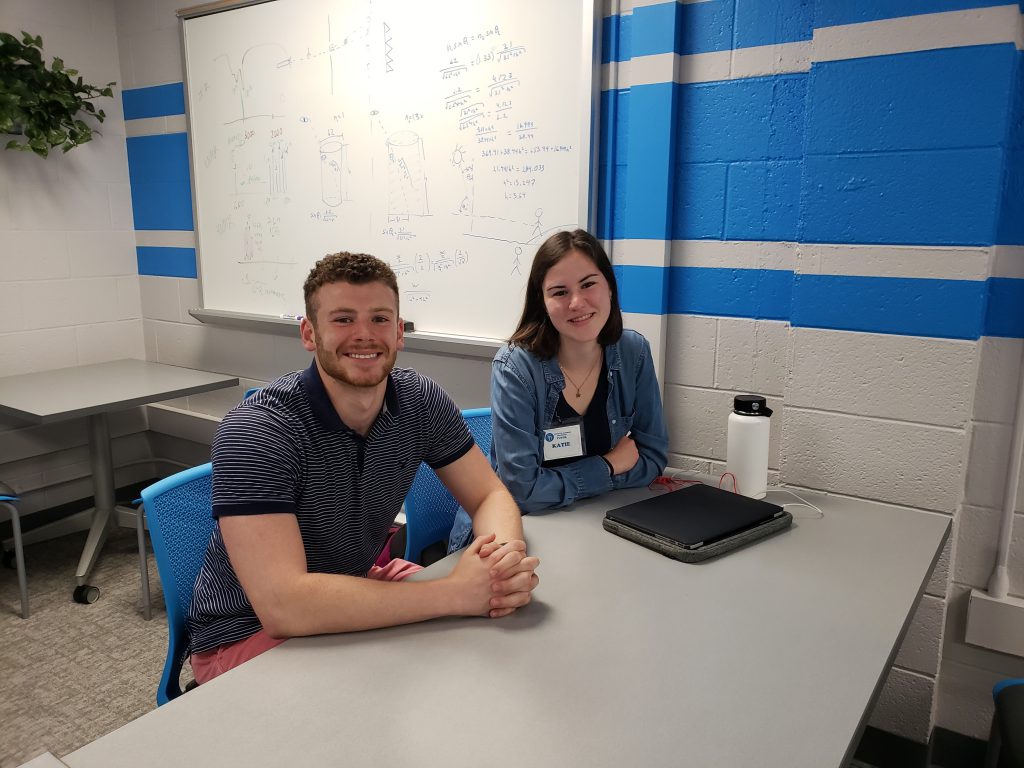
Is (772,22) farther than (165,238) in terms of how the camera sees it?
No

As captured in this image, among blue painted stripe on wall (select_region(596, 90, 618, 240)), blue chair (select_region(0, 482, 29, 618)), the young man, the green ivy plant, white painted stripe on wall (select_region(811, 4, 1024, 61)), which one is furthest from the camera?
the green ivy plant

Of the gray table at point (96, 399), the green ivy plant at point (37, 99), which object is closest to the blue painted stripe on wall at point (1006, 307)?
the gray table at point (96, 399)

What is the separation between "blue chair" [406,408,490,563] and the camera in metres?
2.03

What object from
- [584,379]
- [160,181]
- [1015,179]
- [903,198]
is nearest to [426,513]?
[584,379]

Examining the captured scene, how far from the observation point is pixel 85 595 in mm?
3080

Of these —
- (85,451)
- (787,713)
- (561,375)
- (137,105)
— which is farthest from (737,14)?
(85,451)

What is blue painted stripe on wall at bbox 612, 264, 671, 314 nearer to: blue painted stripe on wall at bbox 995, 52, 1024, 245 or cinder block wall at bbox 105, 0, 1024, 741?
cinder block wall at bbox 105, 0, 1024, 741

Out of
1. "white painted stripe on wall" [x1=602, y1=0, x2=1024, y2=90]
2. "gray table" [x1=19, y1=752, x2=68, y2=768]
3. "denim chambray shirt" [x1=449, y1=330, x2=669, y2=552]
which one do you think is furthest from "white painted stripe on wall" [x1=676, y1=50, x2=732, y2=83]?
"gray table" [x1=19, y1=752, x2=68, y2=768]

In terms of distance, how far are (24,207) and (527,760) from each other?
12.4ft

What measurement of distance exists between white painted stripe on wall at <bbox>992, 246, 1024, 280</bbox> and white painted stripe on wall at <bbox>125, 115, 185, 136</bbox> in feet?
11.3

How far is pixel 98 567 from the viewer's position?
3.40 metres

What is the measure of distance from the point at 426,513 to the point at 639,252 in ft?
3.50

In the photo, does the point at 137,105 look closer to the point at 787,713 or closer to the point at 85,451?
the point at 85,451

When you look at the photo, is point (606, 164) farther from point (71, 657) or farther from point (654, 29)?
point (71, 657)
